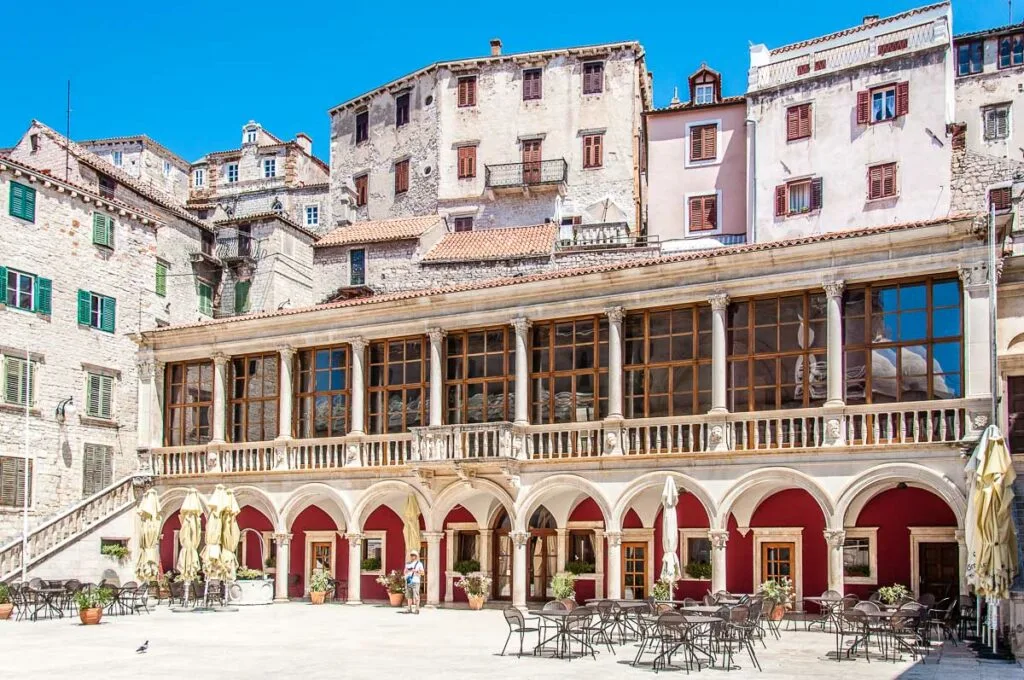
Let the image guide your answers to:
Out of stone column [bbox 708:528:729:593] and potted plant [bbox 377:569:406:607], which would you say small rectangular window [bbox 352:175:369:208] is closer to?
potted plant [bbox 377:569:406:607]

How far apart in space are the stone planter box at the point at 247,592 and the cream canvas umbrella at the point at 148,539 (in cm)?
197

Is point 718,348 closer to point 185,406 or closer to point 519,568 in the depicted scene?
point 519,568

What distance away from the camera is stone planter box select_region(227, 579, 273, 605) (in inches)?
1160

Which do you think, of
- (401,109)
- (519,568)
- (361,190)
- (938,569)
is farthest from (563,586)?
(401,109)

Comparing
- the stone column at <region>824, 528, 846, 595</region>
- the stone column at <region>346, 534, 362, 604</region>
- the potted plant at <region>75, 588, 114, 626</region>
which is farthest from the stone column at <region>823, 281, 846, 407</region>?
the potted plant at <region>75, 588, 114, 626</region>

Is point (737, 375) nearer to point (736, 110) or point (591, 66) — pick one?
point (736, 110)

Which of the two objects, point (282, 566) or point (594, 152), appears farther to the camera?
point (594, 152)

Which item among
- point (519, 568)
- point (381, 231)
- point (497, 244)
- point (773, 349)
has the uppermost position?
point (381, 231)

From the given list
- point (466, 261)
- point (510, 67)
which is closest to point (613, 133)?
point (510, 67)

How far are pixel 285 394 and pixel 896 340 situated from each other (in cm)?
1662

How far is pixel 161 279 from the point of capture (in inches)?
1598

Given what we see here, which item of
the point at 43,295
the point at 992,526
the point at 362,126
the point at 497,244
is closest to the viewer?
the point at 992,526

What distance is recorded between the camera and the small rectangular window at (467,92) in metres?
50.1

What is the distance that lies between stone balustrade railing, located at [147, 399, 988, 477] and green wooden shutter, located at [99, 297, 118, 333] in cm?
469
